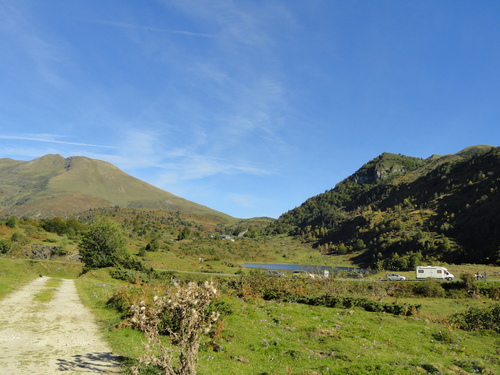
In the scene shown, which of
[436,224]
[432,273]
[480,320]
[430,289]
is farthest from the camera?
[436,224]

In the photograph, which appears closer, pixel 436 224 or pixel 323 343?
pixel 323 343

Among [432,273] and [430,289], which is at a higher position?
[432,273]

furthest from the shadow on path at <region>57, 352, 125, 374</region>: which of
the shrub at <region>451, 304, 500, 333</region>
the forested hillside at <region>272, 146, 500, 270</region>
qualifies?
the forested hillside at <region>272, 146, 500, 270</region>

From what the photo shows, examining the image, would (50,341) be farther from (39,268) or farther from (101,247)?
Answer: (39,268)

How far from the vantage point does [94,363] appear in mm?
10414

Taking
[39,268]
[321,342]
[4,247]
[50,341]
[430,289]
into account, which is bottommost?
[430,289]

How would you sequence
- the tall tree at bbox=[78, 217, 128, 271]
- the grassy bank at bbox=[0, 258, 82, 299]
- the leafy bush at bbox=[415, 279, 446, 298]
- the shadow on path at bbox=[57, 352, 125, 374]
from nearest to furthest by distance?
1. the shadow on path at bbox=[57, 352, 125, 374]
2. the leafy bush at bbox=[415, 279, 446, 298]
3. the grassy bank at bbox=[0, 258, 82, 299]
4. the tall tree at bbox=[78, 217, 128, 271]

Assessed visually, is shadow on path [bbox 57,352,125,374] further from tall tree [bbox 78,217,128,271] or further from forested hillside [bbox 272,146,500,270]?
forested hillside [bbox 272,146,500,270]

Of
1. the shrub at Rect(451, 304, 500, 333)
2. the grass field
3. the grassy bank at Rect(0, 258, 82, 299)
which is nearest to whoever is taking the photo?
the grass field

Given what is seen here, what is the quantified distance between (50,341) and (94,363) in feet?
12.1

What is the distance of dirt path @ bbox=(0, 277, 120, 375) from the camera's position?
32.3 ft

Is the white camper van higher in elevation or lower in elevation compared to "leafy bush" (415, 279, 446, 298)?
higher

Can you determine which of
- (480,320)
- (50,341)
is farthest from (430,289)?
(50,341)

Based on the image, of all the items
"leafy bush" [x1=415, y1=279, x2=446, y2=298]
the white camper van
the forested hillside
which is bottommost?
"leafy bush" [x1=415, y1=279, x2=446, y2=298]
